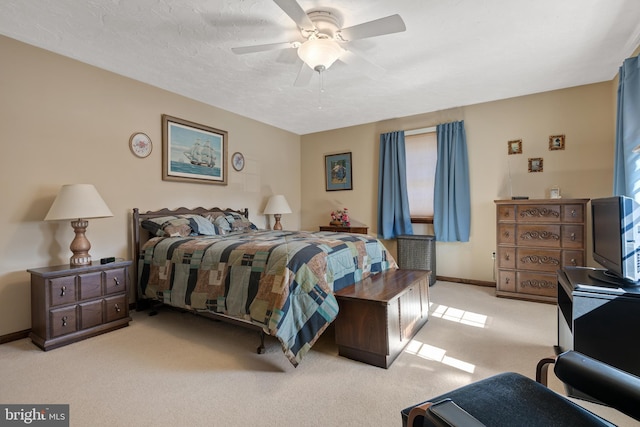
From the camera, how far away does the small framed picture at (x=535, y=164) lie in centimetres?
378

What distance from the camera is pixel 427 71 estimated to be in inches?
124

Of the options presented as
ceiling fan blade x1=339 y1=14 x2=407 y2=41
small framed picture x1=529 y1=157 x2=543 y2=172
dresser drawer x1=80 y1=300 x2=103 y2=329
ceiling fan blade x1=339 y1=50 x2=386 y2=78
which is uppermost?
ceiling fan blade x1=339 y1=50 x2=386 y2=78

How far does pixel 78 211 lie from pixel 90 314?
0.92 metres

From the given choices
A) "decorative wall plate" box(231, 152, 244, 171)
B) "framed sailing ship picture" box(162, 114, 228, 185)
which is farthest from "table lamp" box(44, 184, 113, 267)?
"decorative wall plate" box(231, 152, 244, 171)

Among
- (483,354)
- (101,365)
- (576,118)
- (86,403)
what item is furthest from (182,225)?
(576,118)

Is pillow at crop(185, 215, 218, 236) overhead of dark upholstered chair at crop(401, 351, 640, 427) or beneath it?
overhead

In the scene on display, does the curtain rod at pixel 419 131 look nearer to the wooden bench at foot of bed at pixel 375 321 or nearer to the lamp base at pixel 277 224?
the lamp base at pixel 277 224

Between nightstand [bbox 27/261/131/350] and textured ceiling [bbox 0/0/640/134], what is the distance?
2.02m

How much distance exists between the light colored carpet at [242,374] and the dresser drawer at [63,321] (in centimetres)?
15

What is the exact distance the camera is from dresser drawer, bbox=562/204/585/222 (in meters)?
3.17

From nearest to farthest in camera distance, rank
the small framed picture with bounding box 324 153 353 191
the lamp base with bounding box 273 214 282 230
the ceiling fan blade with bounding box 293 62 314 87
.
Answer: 1. the ceiling fan blade with bounding box 293 62 314 87
2. the lamp base with bounding box 273 214 282 230
3. the small framed picture with bounding box 324 153 353 191

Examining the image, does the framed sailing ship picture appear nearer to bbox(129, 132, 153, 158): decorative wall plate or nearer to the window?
bbox(129, 132, 153, 158): decorative wall plate

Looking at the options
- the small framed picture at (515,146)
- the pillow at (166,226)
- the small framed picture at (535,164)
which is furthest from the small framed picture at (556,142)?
the pillow at (166,226)

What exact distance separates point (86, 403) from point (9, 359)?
1.12m
